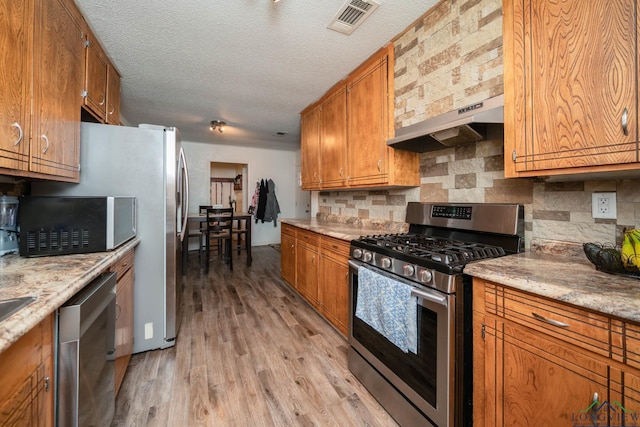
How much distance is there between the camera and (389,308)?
1426mm

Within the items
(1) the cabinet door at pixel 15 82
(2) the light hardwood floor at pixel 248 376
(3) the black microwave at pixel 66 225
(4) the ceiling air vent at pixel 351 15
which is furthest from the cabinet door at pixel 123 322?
(4) the ceiling air vent at pixel 351 15

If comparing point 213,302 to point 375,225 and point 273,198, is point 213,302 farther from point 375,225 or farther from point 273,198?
point 273,198

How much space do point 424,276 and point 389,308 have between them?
0.99ft

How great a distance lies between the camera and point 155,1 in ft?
5.49

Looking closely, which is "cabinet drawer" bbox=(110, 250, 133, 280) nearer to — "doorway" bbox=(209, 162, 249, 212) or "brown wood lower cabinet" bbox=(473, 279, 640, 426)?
"brown wood lower cabinet" bbox=(473, 279, 640, 426)

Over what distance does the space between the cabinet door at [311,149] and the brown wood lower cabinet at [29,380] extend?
2.82 m

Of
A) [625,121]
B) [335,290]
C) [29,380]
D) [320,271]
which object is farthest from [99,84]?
[625,121]

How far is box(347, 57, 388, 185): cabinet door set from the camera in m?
2.24

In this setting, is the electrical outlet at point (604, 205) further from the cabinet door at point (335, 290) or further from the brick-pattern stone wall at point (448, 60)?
the cabinet door at point (335, 290)

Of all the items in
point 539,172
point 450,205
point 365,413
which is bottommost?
point 365,413

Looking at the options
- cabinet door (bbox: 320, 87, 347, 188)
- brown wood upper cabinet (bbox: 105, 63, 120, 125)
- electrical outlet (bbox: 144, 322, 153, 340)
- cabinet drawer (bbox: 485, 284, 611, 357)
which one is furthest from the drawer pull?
brown wood upper cabinet (bbox: 105, 63, 120, 125)

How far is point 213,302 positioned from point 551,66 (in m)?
3.40

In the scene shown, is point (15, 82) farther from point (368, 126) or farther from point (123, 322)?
point (368, 126)

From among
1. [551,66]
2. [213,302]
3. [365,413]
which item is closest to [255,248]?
[213,302]
